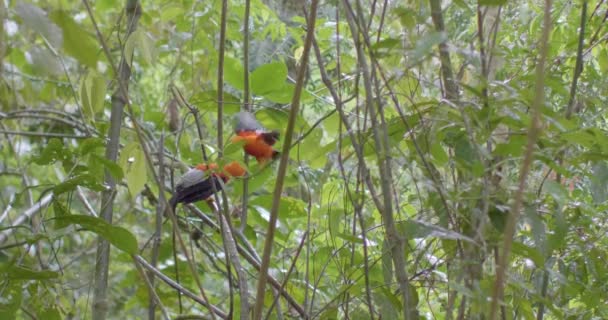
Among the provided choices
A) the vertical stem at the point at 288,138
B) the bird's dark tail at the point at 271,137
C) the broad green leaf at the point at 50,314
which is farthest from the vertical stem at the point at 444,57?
the broad green leaf at the point at 50,314

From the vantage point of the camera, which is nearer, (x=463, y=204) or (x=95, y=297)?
(x=463, y=204)

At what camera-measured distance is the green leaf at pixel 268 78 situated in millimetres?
1317

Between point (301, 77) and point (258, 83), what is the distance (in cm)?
52

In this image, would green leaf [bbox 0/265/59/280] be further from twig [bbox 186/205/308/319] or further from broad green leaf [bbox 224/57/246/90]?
broad green leaf [bbox 224/57/246/90]

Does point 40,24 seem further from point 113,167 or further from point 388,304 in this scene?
point 388,304

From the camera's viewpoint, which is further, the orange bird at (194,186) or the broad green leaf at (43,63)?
the orange bird at (194,186)

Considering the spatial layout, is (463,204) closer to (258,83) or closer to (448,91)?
(448,91)

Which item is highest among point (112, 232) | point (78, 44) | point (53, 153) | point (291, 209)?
point (291, 209)

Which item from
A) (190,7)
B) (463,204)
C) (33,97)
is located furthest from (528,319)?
(33,97)

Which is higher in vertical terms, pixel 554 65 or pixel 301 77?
pixel 554 65

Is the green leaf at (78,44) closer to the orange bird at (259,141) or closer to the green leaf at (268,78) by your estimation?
the green leaf at (268,78)

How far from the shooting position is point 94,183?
113 cm

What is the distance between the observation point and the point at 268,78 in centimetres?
132

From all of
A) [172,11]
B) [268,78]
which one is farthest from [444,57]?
[172,11]
